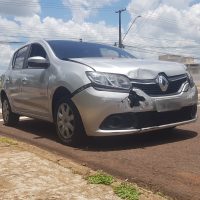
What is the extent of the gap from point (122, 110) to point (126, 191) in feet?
6.50

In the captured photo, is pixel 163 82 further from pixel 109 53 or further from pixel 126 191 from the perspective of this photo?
pixel 126 191

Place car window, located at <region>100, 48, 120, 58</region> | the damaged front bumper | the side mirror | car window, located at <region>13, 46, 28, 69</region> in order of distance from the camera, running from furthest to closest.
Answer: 1. car window, located at <region>13, 46, 28, 69</region>
2. car window, located at <region>100, 48, 120, 58</region>
3. the side mirror
4. the damaged front bumper

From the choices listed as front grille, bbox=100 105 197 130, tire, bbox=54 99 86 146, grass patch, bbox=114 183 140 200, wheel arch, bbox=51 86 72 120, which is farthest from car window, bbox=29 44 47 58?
grass patch, bbox=114 183 140 200

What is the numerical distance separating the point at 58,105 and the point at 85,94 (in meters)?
0.75

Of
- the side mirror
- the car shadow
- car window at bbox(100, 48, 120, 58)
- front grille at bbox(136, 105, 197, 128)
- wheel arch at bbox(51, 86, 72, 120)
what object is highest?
car window at bbox(100, 48, 120, 58)

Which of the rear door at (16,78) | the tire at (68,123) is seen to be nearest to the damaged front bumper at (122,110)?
the tire at (68,123)

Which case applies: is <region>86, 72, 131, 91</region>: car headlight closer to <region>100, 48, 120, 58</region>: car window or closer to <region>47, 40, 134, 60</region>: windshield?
<region>47, 40, 134, 60</region>: windshield

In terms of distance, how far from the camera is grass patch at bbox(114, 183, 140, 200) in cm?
380

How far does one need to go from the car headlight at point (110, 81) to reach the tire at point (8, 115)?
353cm

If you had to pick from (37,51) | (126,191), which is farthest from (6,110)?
(126,191)

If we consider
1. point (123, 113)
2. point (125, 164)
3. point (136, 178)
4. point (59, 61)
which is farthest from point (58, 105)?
point (136, 178)

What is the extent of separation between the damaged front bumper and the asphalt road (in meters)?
0.29

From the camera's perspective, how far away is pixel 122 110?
5.79 m

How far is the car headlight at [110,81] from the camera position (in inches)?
227
